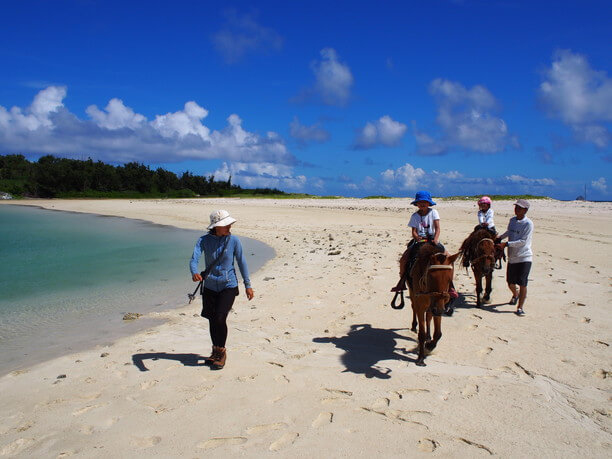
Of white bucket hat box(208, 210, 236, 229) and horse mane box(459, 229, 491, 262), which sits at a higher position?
white bucket hat box(208, 210, 236, 229)

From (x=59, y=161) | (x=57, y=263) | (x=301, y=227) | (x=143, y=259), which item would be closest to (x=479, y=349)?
(x=143, y=259)

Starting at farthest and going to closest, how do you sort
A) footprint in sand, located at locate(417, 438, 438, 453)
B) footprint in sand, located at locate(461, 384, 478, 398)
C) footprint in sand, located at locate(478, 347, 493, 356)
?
footprint in sand, located at locate(478, 347, 493, 356)
footprint in sand, located at locate(461, 384, 478, 398)
footprint in sand, located at locate(417, 438, 438, 453)

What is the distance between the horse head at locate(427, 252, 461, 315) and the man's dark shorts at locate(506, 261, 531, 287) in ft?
11.4

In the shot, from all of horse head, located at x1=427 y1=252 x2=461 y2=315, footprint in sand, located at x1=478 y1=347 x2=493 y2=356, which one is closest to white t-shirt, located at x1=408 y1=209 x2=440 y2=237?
horse head, located at x1=427 y1=252 x2=461 y2=315

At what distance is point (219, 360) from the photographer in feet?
18.7

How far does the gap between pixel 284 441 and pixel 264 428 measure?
0.31 meters

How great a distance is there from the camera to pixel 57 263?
15.5 m

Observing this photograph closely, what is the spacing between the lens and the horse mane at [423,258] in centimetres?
571

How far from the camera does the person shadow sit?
5676mm

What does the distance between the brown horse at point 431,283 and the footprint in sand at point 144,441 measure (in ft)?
11.5

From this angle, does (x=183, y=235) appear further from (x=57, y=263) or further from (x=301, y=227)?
(x=57, y=263)

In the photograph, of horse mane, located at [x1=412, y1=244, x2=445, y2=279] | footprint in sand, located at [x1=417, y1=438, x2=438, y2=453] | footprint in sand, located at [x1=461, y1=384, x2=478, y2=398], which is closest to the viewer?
footprint in sand, located at [x1=417, y1=438, x2=438, y2=453]

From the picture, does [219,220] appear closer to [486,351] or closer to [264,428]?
[264,428]

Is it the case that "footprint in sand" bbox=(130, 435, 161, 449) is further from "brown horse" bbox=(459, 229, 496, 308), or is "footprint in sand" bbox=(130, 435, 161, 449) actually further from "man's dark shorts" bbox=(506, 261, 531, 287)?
"man's dark shorts" bbox=(506, 261, 531, 287)
